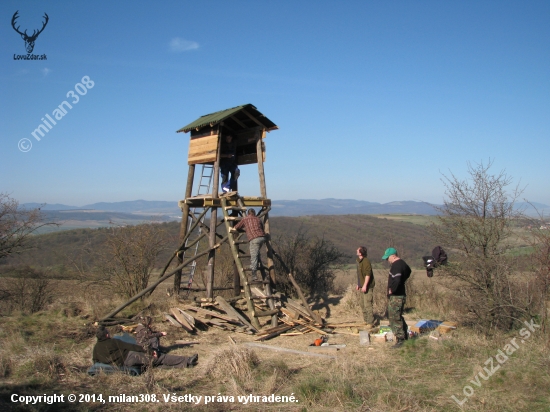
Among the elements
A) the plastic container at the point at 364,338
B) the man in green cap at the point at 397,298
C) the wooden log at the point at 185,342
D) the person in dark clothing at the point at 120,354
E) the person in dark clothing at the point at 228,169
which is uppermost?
the person in dark clothing at the point at 228,169

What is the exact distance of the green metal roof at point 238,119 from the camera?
12117 millimetres

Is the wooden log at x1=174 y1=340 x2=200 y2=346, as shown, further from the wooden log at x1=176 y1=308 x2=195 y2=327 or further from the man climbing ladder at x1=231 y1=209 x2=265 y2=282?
the man climbing ladder at x1=231 y1=209 x2=265 y2=282

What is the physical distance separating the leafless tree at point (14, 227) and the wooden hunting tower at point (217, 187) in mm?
5133

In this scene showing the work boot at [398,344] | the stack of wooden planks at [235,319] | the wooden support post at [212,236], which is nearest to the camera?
the work boot at [398,344]

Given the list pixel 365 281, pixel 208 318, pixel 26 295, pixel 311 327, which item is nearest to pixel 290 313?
pixel 311 327

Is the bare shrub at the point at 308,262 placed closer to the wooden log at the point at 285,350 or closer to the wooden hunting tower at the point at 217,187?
the wooden hunting tower at the point at 217,187

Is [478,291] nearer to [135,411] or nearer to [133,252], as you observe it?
[135,411]

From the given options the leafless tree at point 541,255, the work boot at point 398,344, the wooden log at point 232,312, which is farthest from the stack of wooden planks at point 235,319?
the leafless tree at point 541,255

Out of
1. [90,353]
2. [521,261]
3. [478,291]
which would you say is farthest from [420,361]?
[90,353]

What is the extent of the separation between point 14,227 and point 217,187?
6908mm

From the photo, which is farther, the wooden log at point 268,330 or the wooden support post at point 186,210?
the wooden support post at point 186,210

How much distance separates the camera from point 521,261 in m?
8.99

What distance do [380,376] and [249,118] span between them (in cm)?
859

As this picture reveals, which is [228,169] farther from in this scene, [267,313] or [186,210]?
[267,313]
